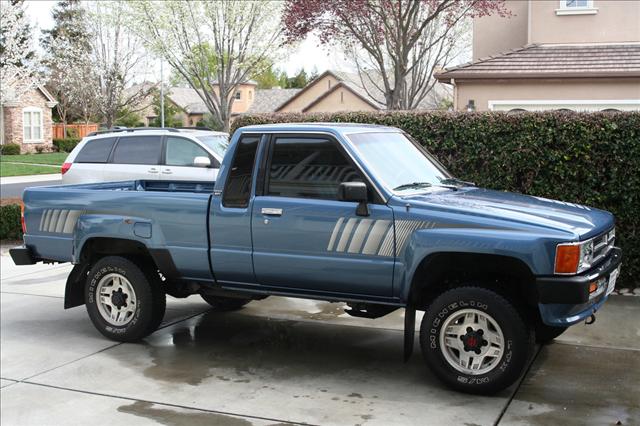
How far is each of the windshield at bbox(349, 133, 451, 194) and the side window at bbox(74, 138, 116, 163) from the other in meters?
8.31

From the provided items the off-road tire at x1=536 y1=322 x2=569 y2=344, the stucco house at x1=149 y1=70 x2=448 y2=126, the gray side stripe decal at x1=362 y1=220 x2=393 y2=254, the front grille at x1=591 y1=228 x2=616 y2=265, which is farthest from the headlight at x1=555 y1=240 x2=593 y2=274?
the stucco house at x1=149 y1=70 x2=448 y2=126

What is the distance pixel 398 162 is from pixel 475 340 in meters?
1.74

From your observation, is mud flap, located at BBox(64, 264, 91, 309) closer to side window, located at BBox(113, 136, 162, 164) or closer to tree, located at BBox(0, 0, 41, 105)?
side window, located at BBox(113, 136, 162, 164)

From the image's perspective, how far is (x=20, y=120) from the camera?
48062mm

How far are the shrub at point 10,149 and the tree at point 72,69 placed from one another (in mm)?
5087

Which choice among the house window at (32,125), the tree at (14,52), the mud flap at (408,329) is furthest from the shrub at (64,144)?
the mud flap at (408,329)

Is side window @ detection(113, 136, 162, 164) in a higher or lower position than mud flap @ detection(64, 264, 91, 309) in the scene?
higher

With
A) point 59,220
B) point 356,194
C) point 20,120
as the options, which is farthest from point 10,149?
point 356,194

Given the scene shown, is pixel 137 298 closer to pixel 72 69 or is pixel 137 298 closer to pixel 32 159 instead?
pixel 32 159

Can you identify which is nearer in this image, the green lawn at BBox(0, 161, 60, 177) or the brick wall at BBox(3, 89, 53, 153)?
the green lawn at BBox(0, 161, 60, 177)

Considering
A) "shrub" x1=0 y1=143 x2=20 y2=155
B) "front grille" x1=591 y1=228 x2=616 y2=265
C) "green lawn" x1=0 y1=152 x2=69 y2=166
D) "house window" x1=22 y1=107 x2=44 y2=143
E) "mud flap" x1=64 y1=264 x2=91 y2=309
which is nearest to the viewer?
"front grille" x1=591 y1=228 x2=616 y2=265

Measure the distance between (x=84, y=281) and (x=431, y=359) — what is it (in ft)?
12.2

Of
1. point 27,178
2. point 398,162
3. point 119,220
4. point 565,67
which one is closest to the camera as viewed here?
point 398,162

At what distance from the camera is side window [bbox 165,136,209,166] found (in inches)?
544
